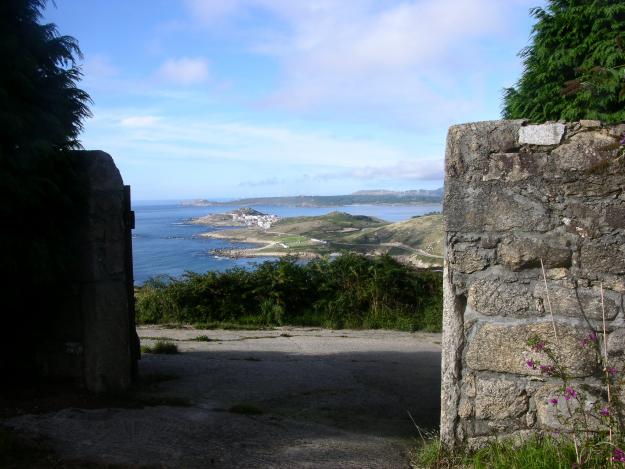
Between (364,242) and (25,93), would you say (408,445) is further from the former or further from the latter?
(364,242)

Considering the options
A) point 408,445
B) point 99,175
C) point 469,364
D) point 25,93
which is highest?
point 25,93

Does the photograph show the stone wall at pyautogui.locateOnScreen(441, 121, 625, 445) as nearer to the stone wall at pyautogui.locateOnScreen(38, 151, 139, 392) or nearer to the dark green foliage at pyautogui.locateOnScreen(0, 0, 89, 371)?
the stone wall at pyautogui.locateOnScreen(38, 151, 139, 392)

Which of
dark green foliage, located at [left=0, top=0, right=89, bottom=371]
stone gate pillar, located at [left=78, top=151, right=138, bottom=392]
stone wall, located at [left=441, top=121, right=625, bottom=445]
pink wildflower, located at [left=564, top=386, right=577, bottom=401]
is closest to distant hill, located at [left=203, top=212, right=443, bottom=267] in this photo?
stone gate pillar, located at [left=78, top=151, right=138, bottom=392]

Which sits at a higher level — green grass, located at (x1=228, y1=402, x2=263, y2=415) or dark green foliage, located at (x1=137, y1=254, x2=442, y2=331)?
dark green foliage, located at (x1=137, y1=254, x2=442, y2=331)

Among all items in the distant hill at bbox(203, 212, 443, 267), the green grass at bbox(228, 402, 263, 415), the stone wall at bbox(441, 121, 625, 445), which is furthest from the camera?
the distant hill at bbox(203, 212, 443, 267)

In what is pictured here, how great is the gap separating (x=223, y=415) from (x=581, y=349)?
9.06ft

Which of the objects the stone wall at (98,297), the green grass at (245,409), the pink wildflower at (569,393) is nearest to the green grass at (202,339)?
the stone wall at (98,297)

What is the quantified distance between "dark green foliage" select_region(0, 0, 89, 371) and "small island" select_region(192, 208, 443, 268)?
8.52m

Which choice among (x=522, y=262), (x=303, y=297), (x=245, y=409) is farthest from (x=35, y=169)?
(x=303, y=297)

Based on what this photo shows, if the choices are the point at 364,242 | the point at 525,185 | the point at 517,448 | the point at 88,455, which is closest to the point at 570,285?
the point at 525,185

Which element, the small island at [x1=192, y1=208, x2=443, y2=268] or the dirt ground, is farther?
the small island at [x1=192, y1=208, x2=443, y2=268]

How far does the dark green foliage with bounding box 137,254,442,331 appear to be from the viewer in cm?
1074

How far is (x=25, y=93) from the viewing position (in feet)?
15.7

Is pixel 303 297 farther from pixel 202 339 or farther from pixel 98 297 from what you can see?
pixel 98 297
